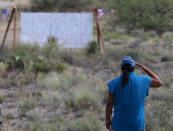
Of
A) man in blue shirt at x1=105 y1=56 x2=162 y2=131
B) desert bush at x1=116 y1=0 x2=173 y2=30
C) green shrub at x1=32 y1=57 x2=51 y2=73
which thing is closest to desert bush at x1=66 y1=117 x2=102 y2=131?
man in blue shirt at x1=105 y1=56 x2=162 y2=131

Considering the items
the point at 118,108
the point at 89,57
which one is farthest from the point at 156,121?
the point at 89,57

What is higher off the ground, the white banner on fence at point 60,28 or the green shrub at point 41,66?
the white banner on fence at point 60,28

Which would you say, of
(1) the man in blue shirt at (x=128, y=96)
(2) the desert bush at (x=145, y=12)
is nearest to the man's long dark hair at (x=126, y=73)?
(1) the man in blue shirt at (x=128, y=96)

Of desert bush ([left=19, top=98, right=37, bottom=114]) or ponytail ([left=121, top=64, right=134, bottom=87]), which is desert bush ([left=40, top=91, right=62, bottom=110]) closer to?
desert bush ([left=19, top=98, right=37, bottom=114])

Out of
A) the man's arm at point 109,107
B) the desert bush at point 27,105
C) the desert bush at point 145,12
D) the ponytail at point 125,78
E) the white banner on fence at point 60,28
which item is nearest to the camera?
the ponytail at point 125,78

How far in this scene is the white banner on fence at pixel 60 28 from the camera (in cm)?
1327

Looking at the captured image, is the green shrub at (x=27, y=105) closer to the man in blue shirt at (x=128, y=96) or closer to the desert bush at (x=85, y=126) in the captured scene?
the desert bush at (x=85, y=126)

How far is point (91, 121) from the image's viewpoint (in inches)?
247

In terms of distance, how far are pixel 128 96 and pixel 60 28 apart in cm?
992

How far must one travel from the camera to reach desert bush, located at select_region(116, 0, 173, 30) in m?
18.6

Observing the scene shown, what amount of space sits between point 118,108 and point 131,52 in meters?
9.21

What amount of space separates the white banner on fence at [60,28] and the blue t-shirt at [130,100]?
936 centimetres

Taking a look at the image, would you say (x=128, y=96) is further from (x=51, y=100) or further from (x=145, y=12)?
(x=145, y=12)

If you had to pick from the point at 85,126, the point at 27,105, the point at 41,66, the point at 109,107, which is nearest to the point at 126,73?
the point at 109,107
